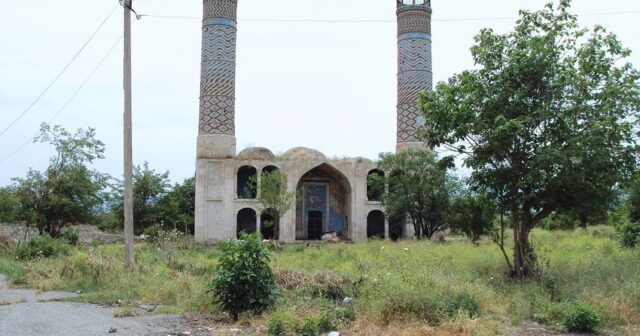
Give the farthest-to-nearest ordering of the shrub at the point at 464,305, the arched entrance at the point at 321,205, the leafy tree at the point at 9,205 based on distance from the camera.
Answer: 1. the arched entrance at the point at 321,205
2. the leafy tree at the point at 9,205
3. the shrub at the point at 464,305

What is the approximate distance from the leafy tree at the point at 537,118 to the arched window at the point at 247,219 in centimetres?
2189

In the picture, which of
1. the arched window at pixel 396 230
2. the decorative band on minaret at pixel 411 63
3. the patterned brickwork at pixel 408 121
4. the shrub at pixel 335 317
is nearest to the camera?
the shrub at pixel 335 317

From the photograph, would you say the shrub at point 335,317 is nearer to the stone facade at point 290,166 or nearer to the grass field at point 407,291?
the grass field at point 407,291

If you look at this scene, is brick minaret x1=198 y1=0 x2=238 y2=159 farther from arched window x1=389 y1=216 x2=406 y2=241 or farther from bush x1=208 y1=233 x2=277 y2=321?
bush x1=208 y1=233 x2=277 y2=321

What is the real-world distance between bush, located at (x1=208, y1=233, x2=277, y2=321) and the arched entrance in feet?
86.7

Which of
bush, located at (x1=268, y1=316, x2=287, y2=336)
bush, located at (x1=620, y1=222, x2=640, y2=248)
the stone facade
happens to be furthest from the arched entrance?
bush, located at (x1=268, y1=316, x2=287, y2=336)

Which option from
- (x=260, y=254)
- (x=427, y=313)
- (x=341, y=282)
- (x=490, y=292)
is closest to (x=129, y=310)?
(x=260, y=254)

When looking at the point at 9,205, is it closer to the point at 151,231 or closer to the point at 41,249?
the point at 41,249

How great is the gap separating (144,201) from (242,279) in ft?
88.7

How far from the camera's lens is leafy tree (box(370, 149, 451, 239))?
2806 cm

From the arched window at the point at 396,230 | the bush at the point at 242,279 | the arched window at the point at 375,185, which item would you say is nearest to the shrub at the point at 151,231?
the arched window at the point at 375,185

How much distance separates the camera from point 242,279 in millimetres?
8852

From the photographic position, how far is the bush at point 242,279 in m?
8.89

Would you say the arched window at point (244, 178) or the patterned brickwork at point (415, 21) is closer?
the arched window at point (244, 178)
